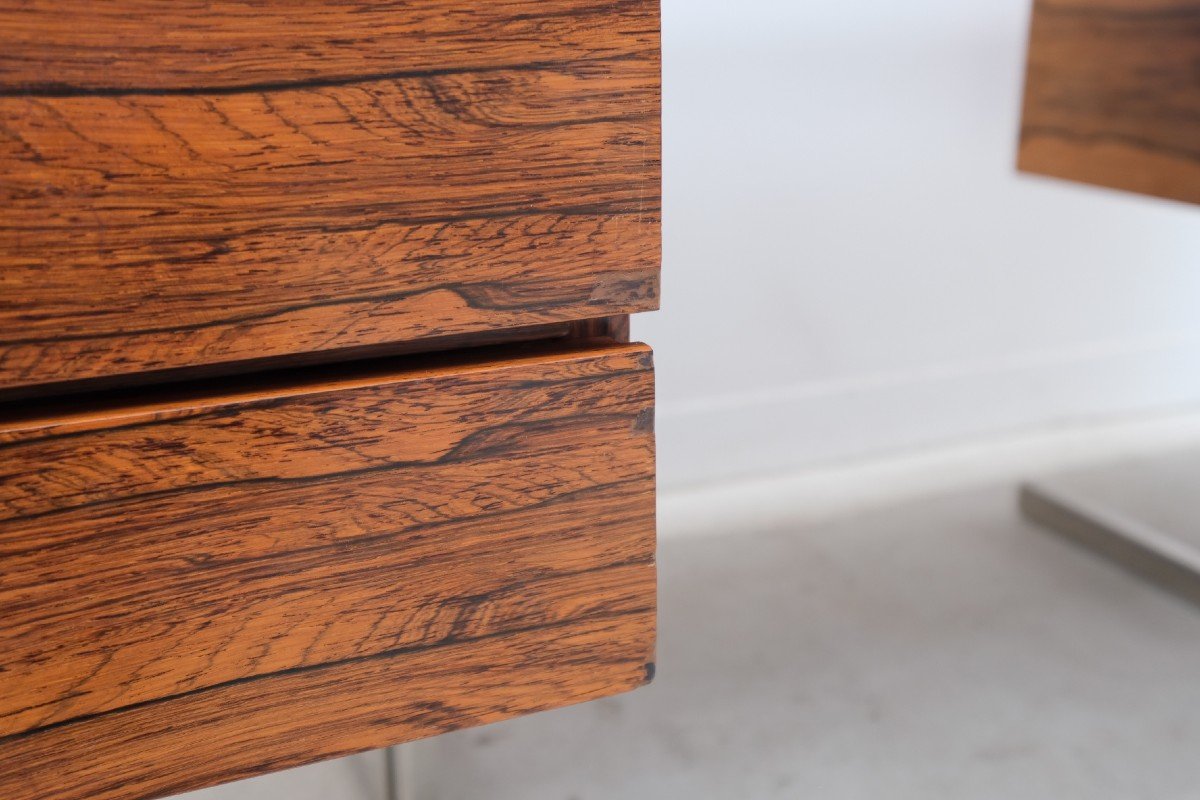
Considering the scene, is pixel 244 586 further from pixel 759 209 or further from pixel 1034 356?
pixel 1034 356

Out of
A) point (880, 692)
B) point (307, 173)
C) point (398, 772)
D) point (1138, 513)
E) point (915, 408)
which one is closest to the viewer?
point (307, 173)

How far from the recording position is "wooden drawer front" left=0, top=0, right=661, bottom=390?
367mm

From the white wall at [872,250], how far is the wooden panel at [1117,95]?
201mm

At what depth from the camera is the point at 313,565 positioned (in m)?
0.43

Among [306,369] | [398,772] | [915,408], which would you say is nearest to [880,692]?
[398,772]

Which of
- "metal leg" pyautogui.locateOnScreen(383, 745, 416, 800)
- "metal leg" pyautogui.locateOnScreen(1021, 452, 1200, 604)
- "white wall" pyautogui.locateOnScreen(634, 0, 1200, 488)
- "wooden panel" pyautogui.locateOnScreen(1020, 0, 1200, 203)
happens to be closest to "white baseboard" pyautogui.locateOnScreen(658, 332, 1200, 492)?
"white wall" pyautogui.locateOnScreen(634, 0, 1200, 488)

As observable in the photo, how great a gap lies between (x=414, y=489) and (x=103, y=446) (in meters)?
0.12

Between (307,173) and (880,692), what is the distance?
725 millimetres

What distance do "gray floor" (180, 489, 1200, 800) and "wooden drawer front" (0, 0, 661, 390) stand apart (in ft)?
1.47

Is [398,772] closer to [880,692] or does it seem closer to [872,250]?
[880,692]

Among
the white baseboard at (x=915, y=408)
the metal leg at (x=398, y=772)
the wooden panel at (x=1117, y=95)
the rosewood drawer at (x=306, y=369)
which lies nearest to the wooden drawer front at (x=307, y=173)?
the rosewood drawer at (x=306, y=369)

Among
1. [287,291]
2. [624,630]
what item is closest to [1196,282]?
[624,630]

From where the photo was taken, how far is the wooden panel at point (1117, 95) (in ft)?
2.86

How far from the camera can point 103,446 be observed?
391mm
